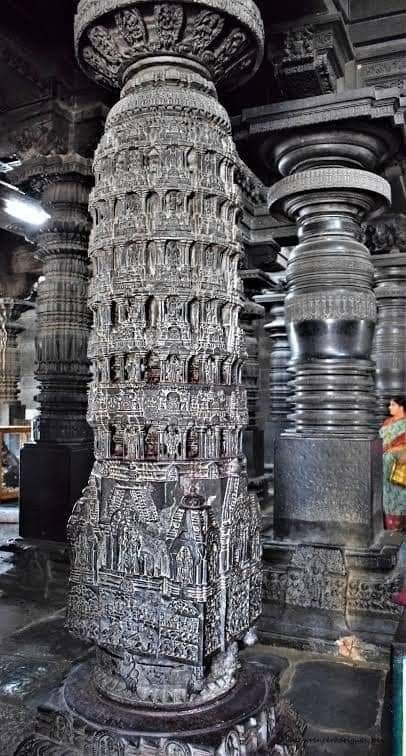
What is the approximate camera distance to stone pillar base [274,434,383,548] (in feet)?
13.0

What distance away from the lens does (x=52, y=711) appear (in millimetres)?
2104

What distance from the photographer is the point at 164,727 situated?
1961 mm

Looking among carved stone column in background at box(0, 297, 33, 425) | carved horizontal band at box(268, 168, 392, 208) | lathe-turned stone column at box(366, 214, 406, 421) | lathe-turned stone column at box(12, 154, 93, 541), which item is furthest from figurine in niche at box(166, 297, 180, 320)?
carved stone column in background at box(0, 297, 33, 425)

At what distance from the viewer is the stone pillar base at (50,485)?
4.62m

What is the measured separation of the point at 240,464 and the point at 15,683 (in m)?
1.58

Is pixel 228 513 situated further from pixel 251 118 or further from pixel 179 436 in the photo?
pixel 251 118

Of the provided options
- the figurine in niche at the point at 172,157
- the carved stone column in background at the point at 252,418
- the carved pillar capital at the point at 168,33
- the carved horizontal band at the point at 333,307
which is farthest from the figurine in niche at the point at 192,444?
the carved stone column in background at the point at 252,418

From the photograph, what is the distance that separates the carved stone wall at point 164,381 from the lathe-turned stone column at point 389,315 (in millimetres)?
5189

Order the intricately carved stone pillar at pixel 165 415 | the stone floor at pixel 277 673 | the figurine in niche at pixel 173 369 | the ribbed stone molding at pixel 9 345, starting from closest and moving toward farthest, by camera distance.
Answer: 1. the intricately carved stone pillar at pixel 165 415
2. the figurine in niche at pixel 173 369
3. the stone floor at pixel 277 673
4. the ribbed stone molding at pixel 9 345

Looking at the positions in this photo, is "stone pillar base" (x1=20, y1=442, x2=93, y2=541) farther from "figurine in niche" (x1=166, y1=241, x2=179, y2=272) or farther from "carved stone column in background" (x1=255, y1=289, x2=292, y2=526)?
"carved stone column in background" (x1=255, y1=289, x2=292, y2=526)

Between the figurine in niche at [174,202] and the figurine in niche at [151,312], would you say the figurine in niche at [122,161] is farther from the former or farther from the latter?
the figurine in niche at [151,312]

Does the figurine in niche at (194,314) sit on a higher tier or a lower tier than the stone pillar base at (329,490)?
higher

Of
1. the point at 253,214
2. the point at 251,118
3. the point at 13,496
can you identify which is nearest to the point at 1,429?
the point at 13,496

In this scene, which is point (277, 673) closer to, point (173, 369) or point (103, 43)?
point (173, 369)
